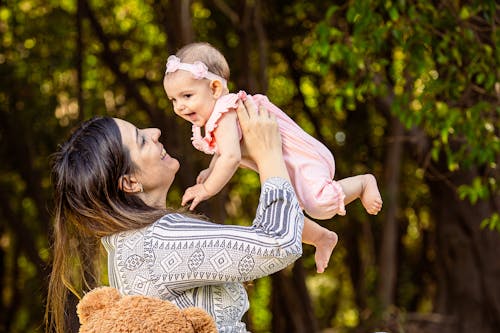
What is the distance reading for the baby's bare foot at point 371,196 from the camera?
3646 mm

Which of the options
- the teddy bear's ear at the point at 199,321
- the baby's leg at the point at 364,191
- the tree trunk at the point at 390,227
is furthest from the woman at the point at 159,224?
the tree trunk at the point at 390,227

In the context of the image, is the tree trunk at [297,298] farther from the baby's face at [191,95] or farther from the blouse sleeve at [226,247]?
the blouse sleeve at [226,247]

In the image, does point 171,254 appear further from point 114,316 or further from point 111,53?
point 111,53

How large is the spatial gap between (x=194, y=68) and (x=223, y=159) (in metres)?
0.31

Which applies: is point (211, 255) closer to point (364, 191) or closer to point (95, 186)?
point (95, 186)

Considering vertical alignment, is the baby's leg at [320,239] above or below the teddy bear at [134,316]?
above

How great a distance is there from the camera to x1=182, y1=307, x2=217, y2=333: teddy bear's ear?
A: 2.88 metres

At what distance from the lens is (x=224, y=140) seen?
11.2 ft

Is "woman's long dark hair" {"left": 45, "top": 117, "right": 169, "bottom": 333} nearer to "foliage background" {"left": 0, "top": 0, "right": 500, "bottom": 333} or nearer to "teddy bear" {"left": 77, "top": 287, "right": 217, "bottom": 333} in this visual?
"teddy bear" {"left": 77, "top": 287, "right": 217, "bottom": 333}

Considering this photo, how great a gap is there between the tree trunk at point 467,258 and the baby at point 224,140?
6.20m

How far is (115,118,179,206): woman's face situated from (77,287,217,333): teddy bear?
57 cm

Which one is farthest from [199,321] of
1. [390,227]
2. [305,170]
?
[390,227]

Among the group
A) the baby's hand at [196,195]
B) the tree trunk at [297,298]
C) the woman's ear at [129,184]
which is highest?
the woman's ear at [129,184]

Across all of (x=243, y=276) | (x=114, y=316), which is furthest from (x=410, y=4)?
(x=114, y=316)
